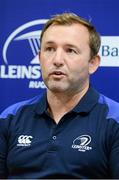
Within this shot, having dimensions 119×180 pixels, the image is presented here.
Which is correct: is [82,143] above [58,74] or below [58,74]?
below

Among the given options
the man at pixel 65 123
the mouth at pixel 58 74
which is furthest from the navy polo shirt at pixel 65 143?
the mouth at pixel 58 74

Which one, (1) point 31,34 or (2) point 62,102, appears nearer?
(2) point 62,102

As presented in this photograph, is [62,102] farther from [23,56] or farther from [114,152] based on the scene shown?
[23,56]

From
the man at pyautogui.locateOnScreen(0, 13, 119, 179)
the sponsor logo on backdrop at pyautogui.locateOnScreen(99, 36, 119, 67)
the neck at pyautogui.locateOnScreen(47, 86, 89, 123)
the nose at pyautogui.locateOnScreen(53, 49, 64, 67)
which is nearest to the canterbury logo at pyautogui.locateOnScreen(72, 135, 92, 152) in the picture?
the man at pyautogui.locateOnScreen(0, 13, 119, 179)

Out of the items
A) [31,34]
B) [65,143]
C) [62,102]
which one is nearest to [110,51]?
[31,34]

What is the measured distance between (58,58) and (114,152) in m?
0.33

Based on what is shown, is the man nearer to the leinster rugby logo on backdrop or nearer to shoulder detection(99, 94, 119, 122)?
shoulder detection(99, 94, 119, 122)

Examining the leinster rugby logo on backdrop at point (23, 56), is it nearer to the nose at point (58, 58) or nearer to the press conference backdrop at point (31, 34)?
the press conference backdrop at point (31, 34)

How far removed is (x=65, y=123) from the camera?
1.31 meters

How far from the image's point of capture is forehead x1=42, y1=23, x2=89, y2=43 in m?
1.29

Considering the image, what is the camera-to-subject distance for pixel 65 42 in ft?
4.20

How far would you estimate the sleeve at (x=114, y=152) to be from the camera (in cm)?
122

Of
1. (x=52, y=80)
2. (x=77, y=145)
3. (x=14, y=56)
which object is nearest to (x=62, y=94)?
(x=52, y=80)

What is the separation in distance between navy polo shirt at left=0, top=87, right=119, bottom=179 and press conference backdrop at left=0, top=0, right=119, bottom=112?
0.79 metres
